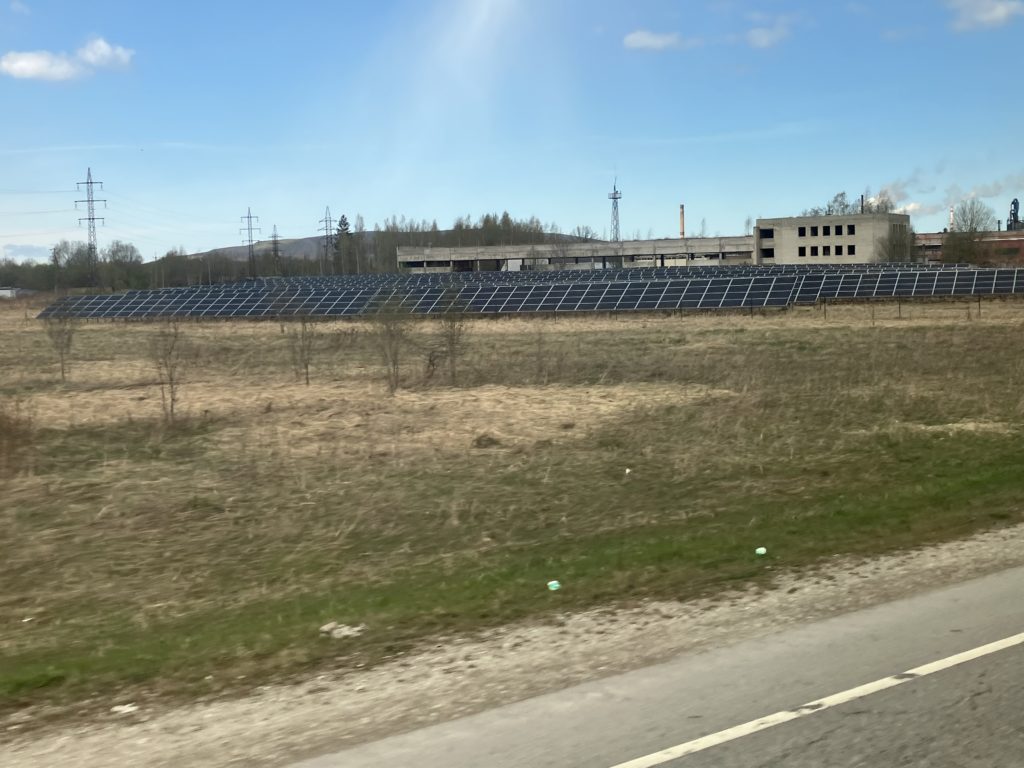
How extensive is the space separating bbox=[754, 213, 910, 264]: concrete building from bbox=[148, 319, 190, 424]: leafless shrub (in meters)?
87.2

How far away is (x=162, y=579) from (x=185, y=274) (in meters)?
141

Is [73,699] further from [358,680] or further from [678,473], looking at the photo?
[678,473]

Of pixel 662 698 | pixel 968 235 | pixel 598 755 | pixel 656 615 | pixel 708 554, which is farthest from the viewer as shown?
pixel 968 235

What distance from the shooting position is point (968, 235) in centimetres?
9869

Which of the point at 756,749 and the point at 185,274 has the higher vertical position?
the point at 185,274

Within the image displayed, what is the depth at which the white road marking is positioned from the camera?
4.29m

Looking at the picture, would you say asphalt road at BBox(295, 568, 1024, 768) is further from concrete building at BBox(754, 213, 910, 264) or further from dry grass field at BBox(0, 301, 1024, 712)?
concrete building at BBox(754, 213, 910, 264)

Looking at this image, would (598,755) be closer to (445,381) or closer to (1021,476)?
(1021,476)

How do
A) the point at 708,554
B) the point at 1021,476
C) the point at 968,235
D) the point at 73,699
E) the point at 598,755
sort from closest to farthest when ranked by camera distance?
the point at 598,755 < the point at 73,699 < the point at 708,554 < the point at 1021,476 < the point at 968,235

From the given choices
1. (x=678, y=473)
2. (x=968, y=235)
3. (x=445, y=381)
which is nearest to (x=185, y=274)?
(x=968, y=235)

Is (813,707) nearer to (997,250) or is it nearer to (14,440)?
(14,440)

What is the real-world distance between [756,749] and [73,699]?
3.84 metres

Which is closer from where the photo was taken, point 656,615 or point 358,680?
point 358,680

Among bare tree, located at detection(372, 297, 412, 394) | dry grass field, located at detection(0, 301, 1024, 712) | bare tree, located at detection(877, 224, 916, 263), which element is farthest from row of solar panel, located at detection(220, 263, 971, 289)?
dry grass field, located at detection(0, 301, 1024, 712)
